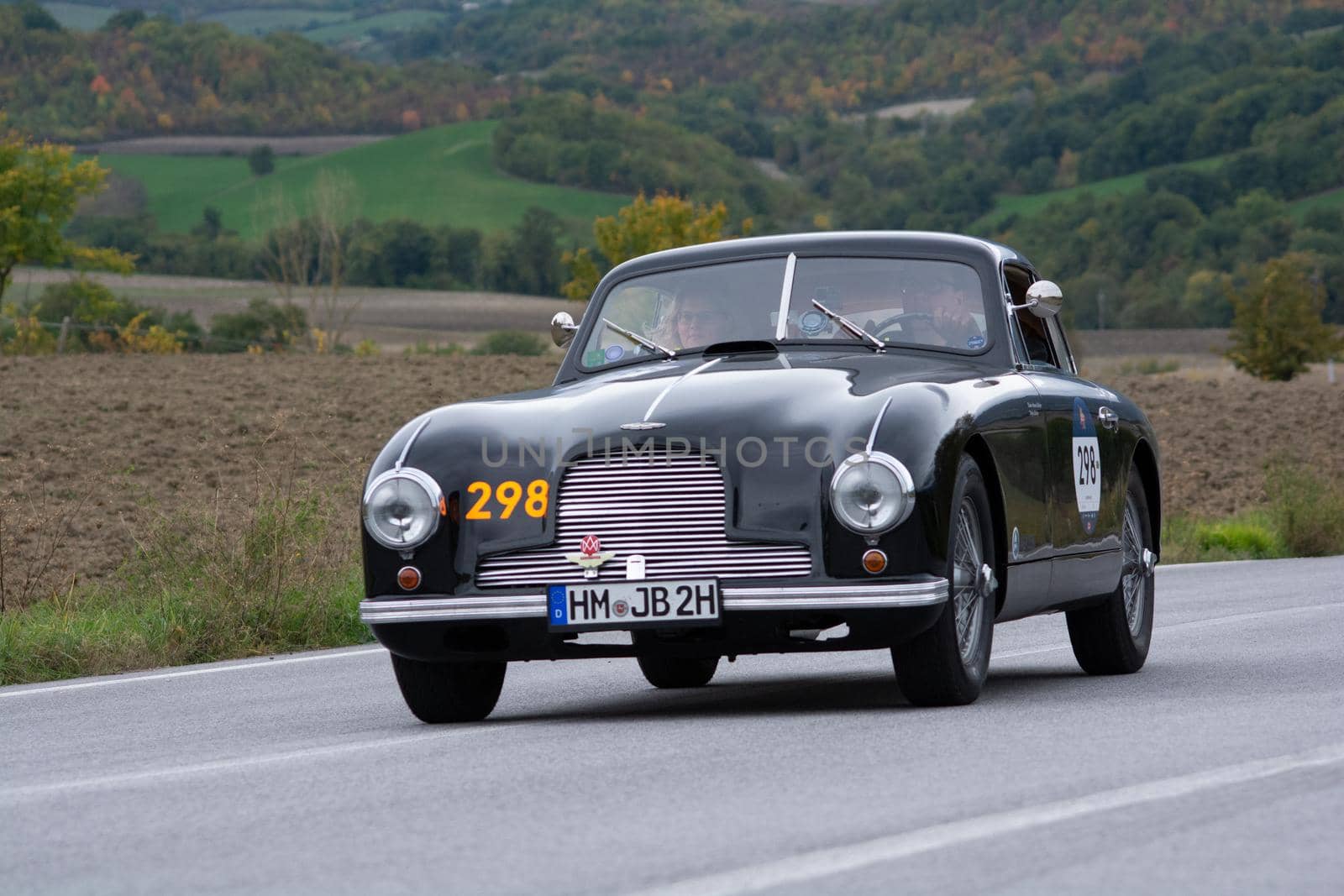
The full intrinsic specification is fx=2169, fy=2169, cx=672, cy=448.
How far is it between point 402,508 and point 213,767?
4.33ft

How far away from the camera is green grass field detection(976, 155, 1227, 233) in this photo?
150 metres

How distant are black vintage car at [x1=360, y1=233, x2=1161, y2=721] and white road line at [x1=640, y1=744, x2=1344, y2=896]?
1.65 meters

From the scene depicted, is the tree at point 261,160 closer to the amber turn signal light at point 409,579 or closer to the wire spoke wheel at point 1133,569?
the wire spoke wheel at point 1133,569

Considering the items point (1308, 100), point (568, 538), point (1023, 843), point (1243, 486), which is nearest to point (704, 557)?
point (568, 538)

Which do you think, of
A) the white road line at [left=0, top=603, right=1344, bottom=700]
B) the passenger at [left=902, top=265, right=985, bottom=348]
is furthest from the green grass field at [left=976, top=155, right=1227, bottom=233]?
the passenger at [left=902, top=265, right=985, bottom=348]

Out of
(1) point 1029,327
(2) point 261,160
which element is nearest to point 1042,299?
(1) point 1029,327

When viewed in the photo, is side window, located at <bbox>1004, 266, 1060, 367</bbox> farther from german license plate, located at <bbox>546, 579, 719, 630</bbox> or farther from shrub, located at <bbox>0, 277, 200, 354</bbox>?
shrub, located at <bbox>0, 277, 200, 354</bbox>

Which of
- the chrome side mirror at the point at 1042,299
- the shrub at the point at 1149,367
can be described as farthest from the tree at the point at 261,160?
the chrome side mirror at the point at 1042,299

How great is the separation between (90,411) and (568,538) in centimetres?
2562

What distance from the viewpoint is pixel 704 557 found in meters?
7.35

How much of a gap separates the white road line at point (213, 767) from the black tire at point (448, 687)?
0.36m

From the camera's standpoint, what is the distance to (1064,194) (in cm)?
15562

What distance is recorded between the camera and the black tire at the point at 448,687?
8023 millimetres

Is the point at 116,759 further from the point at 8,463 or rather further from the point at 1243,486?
the point at 1243,486
